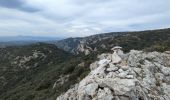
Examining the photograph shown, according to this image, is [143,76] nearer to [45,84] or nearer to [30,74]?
[45,84]

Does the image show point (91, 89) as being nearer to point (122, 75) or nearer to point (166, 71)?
point (122, 75)

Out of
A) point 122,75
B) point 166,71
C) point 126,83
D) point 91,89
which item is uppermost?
point 122,75

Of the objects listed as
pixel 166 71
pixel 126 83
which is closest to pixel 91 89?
pixel 126 83

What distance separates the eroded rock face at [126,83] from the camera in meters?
23.4

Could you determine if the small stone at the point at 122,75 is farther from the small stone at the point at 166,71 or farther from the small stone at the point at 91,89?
the small stone at the point at 166,71

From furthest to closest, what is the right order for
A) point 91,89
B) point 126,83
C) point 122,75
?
point 122,75
point 91,89
point 126,83

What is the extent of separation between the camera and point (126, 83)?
2406 centimetres

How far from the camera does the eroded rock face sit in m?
23.4

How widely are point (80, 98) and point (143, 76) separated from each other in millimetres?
6806

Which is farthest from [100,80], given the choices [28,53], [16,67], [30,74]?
[28,53]

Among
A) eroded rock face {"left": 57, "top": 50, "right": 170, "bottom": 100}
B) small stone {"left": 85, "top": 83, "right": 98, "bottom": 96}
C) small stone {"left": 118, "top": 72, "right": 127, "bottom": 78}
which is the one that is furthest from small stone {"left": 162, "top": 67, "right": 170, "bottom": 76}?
small stone {"left": 85, "top": 83, "right": 98, "bottom": 96}

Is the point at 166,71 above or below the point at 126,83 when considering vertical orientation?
below

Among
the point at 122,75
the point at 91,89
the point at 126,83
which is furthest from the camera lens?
the point at 122,75

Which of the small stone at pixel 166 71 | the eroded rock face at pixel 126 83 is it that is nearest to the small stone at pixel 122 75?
the eroded rock face at pixel 126 83
